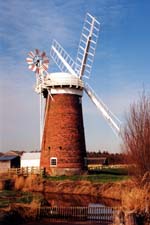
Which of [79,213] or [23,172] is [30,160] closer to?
[23,172]

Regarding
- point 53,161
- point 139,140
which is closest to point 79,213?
point 139,140

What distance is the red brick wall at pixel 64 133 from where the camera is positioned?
32219mm

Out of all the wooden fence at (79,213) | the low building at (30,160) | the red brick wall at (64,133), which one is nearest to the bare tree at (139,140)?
the wooden fence at (79,213)

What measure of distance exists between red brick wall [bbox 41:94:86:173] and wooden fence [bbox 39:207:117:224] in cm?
1365

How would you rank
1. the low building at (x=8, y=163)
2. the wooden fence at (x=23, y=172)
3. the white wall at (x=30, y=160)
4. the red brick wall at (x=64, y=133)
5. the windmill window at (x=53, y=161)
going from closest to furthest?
the red brick wall at (x=64, y=133) < the windmill window at (x=53, y=161) < the wooden fence at (x=23, y=172) < the white wall at (x=30, y=160) < the low building at (x=8, y=163)

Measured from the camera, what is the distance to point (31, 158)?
1759 inches

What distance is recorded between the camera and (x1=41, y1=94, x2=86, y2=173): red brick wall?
106 ft

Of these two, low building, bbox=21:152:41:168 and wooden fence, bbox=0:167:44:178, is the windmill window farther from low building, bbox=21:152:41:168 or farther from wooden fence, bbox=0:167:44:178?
low building, bbox=21:152:41:168

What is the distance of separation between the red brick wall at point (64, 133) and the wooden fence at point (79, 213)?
537 inches

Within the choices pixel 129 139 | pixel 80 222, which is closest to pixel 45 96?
pixel 129 139

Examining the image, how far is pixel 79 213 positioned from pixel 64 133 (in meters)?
14.0

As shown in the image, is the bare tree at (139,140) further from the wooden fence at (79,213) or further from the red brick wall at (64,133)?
the red brick wall at (64,133)

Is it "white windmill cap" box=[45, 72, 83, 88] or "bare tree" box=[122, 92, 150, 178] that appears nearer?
"bare tree" box=[122, 92, 150, 178]

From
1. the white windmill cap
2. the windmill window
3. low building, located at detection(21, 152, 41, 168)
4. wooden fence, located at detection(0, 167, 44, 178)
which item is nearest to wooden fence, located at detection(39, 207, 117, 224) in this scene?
wooden fence, located at detection(0, 167, 44, 178)
